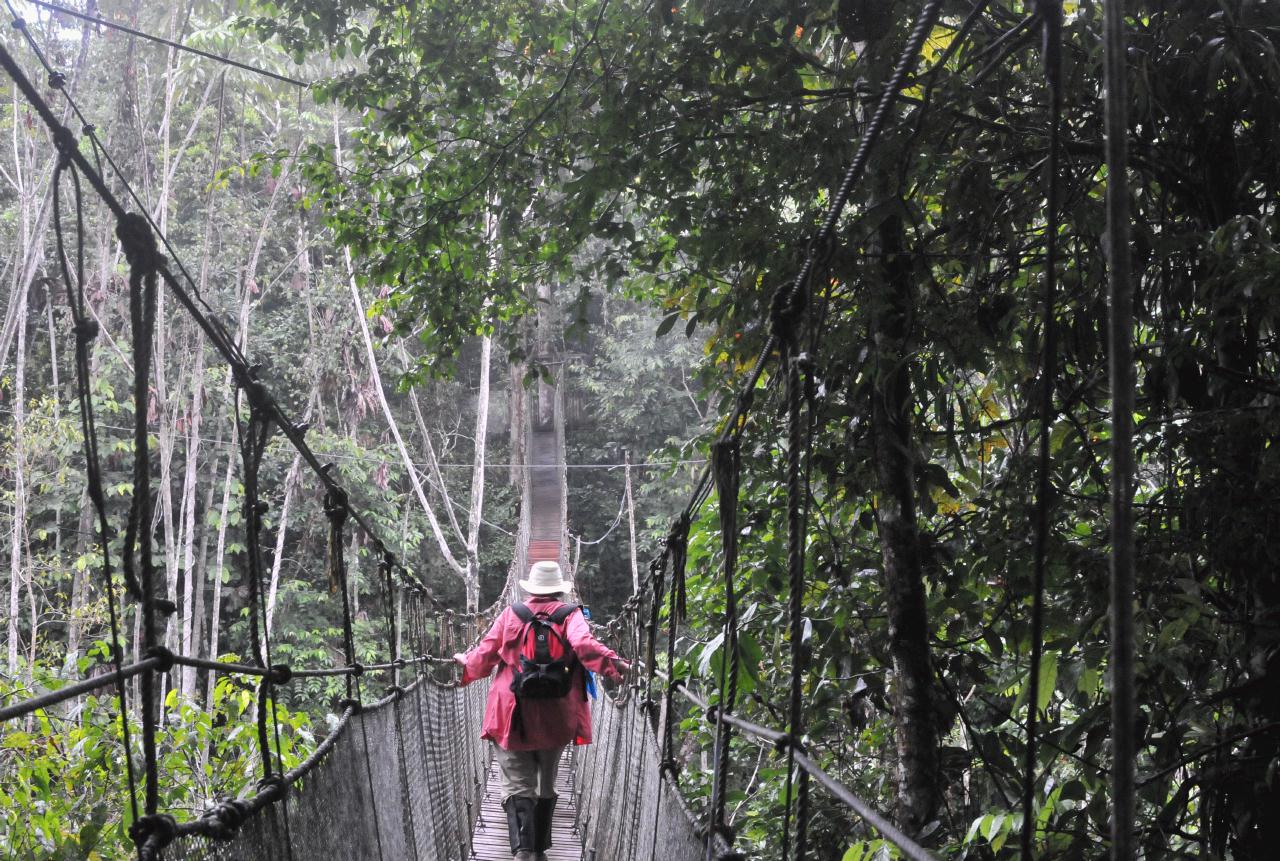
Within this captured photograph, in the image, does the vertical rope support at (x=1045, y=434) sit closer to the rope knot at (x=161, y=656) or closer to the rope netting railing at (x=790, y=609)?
the rope netting railing at (x=790, y=609)

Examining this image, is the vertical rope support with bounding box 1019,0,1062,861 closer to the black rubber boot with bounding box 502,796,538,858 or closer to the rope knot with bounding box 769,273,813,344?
the rope knot with bounding box 769,273,813,344

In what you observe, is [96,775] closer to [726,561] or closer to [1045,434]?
[726,561]

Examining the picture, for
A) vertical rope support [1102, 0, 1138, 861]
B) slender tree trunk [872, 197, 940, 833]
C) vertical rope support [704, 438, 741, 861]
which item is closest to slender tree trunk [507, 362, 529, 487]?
slender tree trunk [872, 197, 940, 833]

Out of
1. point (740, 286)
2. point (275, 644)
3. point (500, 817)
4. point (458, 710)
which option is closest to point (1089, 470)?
point (740, 286)

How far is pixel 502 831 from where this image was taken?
13.0 ft

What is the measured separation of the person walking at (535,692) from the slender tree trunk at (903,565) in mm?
962

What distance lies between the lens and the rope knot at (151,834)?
0.85 meters

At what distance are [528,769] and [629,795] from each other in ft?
1.50

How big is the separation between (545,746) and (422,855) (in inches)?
17.9

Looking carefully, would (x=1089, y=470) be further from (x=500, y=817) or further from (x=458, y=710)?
(x=500, y=817)

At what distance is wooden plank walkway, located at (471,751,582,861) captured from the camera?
11.5ft

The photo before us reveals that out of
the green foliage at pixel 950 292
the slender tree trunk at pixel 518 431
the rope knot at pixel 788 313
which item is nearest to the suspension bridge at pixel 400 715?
the rope knot at pixel 788 313

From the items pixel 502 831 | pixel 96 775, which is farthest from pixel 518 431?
pixel 96 775

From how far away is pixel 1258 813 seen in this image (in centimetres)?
118
